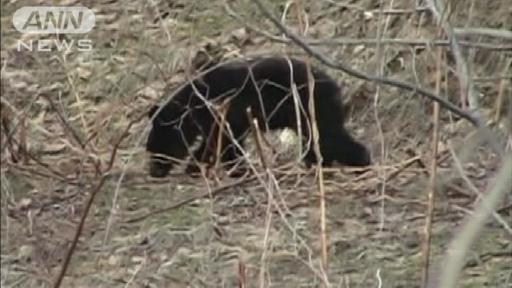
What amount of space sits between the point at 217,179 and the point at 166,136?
0.73 metres

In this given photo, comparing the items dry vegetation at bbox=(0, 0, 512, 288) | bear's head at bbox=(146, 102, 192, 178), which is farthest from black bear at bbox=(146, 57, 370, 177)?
dry vegetation at bbox=(0, 0, 512, 288)

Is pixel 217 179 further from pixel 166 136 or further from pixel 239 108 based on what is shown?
pixel 166 136

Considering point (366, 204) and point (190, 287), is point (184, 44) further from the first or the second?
point (190, 287)

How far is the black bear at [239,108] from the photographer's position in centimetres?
557

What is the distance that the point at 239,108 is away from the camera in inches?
224

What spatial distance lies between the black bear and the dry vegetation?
4.4 inches

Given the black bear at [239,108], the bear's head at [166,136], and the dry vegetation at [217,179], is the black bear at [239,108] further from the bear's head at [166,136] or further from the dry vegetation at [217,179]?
the dry vegetation at [217,179]

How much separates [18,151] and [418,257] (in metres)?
1.70

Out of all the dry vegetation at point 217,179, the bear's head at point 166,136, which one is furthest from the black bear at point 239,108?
the dry vegetation at point 217,179

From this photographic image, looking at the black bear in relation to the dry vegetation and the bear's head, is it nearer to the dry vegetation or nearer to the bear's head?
the bear's head

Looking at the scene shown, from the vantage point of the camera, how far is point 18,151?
538cm

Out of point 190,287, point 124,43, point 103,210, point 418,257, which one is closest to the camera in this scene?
point 190,287

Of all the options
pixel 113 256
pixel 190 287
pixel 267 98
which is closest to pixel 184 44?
pixel 267 98

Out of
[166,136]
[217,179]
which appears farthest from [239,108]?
[217,179]
